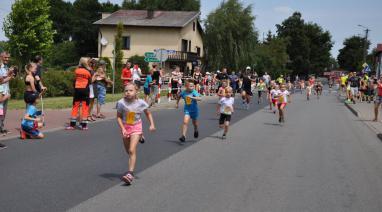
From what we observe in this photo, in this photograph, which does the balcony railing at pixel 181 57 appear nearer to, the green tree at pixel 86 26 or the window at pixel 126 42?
the window at pixel 126 42

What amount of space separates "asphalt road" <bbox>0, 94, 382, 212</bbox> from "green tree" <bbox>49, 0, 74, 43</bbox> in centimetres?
8173

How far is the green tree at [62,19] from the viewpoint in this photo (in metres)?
91.6

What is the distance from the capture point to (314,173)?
8.60m

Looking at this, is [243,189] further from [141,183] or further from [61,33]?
[61,33]

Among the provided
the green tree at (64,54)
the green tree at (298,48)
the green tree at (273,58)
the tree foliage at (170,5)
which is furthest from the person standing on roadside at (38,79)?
the green tree at (298,48)

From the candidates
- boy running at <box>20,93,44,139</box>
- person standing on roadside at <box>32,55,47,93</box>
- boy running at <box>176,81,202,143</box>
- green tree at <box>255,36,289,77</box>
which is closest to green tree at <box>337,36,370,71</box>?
green tree at <box>255,36,289,77</box>

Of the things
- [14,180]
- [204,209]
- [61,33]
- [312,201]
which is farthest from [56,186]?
[61,33]

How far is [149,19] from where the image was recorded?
6294 centimetres

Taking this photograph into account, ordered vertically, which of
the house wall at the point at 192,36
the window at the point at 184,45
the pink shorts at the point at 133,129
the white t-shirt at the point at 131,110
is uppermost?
the house wall at the point at 192,36

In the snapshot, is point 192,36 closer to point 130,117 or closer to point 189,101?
point 189,101

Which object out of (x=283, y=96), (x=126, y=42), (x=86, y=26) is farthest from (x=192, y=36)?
(x=283, y=96)

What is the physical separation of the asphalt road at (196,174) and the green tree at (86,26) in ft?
237

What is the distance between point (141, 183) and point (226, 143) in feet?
16.2

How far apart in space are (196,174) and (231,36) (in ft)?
184
